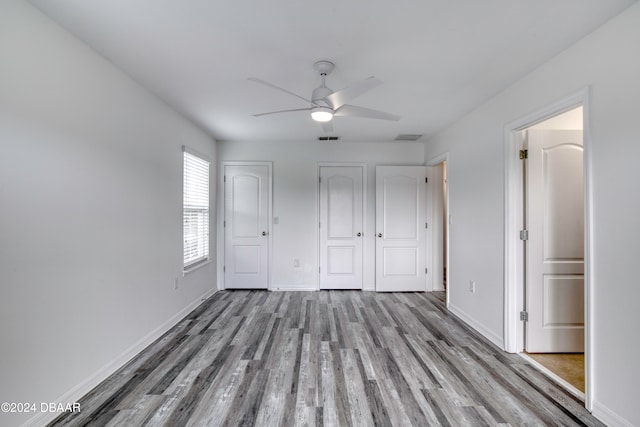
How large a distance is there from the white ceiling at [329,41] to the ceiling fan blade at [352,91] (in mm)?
279

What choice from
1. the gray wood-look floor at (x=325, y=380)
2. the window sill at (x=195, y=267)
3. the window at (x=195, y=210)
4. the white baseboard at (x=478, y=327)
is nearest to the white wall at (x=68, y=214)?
the gray wood-look floor at (x=325, y=380)

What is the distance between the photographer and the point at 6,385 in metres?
1.44

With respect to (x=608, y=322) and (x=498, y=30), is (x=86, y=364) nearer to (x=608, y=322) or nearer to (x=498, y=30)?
(x=608, y=322)

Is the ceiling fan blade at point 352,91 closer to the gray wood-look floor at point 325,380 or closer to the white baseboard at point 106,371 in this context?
the gray wood-look floor at point 325,380

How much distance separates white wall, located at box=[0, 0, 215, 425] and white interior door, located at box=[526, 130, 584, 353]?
11.7ft

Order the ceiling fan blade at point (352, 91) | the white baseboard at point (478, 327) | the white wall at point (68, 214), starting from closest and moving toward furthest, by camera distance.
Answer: the white wall at point (68, 214), the ceiling fan blade at point (352, 91), the white baseboard at point (478, 327)

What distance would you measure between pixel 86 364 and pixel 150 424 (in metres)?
0.71

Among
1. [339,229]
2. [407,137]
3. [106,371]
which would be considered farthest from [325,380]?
[407,137]

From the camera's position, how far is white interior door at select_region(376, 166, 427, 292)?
14.8 feet

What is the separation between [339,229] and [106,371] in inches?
131

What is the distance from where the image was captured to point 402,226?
451 centimetres

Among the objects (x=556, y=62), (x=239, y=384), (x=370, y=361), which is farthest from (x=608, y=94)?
(x=239, y=384)

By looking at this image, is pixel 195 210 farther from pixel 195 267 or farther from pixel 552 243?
pixel 552 243

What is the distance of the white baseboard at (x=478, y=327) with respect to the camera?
2.67m
